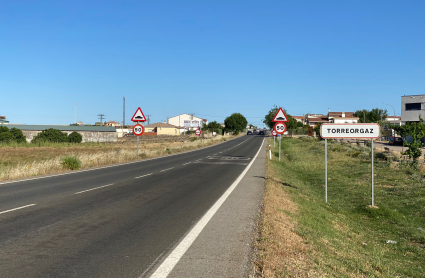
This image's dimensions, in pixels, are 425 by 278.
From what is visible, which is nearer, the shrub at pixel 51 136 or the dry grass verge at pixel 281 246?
the dry grass verge at pixel 281 246

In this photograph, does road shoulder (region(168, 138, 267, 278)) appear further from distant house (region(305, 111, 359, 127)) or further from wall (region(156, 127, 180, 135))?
wall (region(156, 127, 180, 135))

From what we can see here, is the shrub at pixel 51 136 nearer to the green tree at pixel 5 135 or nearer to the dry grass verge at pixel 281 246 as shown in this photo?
the green tree at pixel 5 135

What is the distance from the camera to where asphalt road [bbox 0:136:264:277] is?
4.90 meters

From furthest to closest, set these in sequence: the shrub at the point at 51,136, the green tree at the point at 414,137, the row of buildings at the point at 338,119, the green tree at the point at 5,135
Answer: the row of buildings at the point at 338,119 → the shrub at the point at 51,136 → the green tree at the point at 5,135 → the green tree at the point at 414,137

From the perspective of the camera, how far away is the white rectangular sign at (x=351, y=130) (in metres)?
10.5

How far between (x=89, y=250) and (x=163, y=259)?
1240 mm

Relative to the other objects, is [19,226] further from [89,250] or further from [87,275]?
[87,275]

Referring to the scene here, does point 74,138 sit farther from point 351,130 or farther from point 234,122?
point 234,122

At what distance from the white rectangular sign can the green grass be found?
2.14 meters

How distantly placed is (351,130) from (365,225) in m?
2.66

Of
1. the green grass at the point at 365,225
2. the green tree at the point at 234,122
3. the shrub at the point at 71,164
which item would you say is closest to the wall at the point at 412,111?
the green grass at the point at 365,225

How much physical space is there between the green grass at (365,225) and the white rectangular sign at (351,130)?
2.14 meters

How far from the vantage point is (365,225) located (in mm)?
9742

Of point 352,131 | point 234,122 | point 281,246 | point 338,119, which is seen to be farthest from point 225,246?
point 234,122
